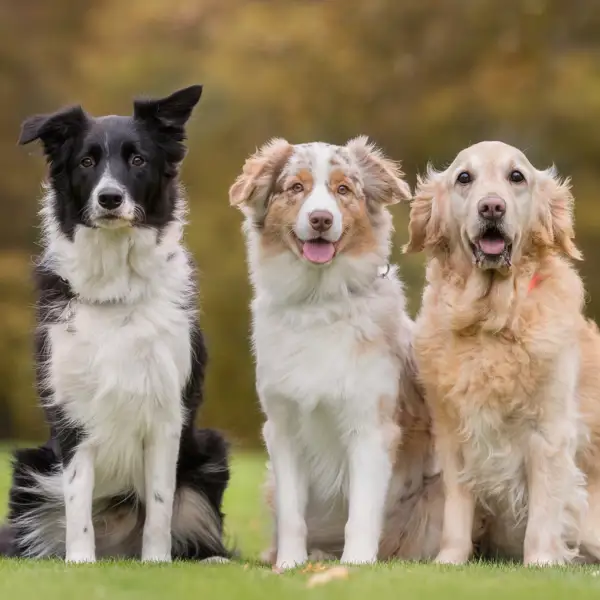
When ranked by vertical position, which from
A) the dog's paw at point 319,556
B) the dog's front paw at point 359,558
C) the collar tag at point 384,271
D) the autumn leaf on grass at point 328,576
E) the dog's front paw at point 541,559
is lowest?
the dog's paw at point 319,556

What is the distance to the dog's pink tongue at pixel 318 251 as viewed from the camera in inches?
246

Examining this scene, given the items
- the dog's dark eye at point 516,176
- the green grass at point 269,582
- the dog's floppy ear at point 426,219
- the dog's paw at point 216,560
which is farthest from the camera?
the dog's floppy ear at point 426,219

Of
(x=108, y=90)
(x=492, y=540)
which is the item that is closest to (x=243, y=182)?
(x=492, y=540)

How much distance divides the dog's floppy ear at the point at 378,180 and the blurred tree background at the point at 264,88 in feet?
40.6

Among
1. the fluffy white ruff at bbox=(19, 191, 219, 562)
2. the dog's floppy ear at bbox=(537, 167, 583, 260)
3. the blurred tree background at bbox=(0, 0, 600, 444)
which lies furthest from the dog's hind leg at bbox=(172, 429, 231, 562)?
the blurred tree background at bbox=(0, 0, 600, 444)

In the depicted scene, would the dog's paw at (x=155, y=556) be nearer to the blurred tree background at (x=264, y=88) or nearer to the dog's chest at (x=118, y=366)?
the dog's chest at (x=118, y=366)

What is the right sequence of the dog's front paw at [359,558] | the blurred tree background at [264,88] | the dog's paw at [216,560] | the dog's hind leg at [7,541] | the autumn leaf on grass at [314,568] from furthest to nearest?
the blurred tree background at [264,88] < the dog's hind leg at [7,541] < the dog's paw at [216,560] < the dog's front paw at [359,558] < the autumn leaf on grass at [314,568]

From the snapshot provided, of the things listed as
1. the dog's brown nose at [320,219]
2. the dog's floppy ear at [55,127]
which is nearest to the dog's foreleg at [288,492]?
the dog's brown nose at [320,219]

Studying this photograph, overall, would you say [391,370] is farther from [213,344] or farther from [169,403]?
[213,344]

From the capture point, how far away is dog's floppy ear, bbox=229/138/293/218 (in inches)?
256

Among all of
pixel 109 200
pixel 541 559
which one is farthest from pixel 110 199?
pixel 541 559

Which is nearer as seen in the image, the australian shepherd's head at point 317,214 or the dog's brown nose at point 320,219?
the dog's brown nose at point 320,219

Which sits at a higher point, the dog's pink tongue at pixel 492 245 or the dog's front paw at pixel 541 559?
the dog's pink tongue at pixel 492 245

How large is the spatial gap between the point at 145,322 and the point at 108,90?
1480cm
